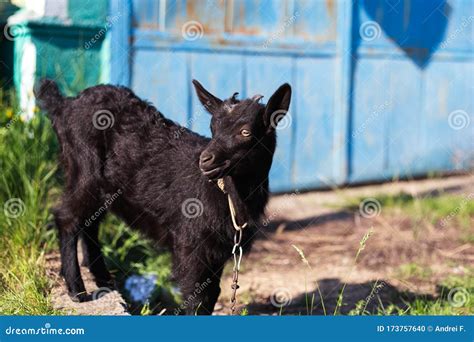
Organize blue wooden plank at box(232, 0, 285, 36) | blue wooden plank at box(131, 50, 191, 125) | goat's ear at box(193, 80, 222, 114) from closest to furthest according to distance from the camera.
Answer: goat's ear at box(193, 80, 222, 114)
blue wooden plank at box(131, 50, 191, 125)
blue wooden plank at box(232, 0, 285, 36)

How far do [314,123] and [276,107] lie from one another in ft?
12.3

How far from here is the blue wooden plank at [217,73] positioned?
6.95 m

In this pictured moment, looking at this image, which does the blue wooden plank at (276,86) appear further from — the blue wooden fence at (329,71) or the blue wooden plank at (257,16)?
the blue wooden plank at (257,16)

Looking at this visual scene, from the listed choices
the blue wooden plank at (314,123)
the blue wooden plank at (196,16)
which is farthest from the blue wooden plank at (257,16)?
the blue wooden plank at (314,123)

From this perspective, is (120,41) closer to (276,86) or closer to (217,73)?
(217,73)

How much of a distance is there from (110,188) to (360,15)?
417 centimetres

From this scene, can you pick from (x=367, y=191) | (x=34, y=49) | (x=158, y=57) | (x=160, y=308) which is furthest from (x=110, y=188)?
(x=367, y=191)

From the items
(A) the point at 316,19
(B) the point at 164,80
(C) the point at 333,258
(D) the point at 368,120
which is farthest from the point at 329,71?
(C) the point at 333,258

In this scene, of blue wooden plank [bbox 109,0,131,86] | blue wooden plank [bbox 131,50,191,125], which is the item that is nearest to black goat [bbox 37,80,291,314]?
blue wooden plank [bbox 109,0,131,86]

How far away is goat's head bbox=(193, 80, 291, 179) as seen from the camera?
12.7ft

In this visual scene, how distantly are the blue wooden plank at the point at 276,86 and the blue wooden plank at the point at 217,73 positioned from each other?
4.7 inches

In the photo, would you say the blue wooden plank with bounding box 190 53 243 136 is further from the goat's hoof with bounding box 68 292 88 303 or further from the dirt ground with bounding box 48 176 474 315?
the goat's hoof with bounding box 68 292 88 303

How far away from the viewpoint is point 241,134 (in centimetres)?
396

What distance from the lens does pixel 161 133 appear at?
4664 millimetres
